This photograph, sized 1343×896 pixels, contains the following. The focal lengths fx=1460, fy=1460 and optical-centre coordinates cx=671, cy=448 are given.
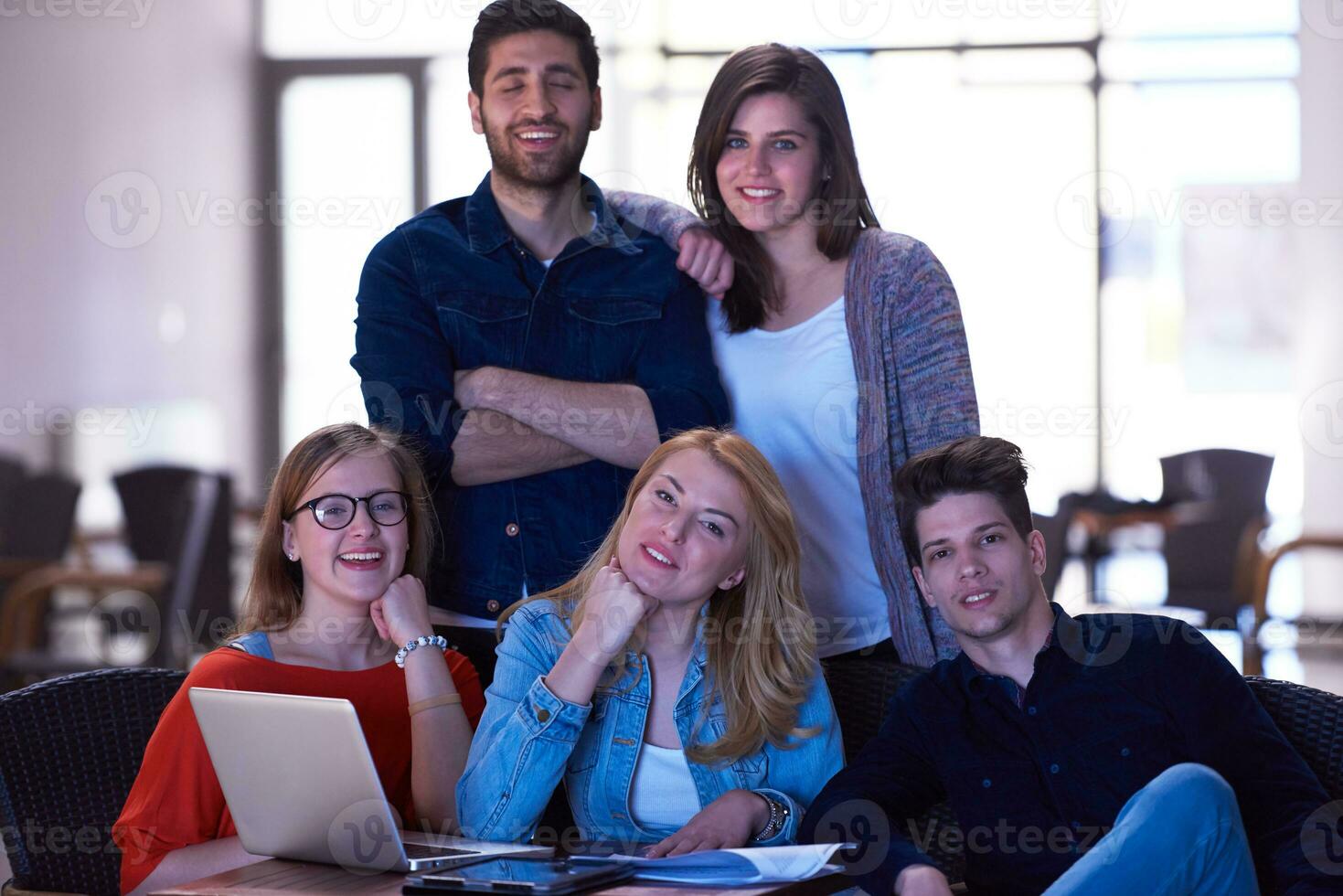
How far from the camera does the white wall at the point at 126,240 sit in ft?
21.3

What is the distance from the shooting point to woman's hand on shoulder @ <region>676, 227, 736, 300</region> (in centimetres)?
234

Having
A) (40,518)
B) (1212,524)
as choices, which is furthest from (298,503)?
(1212,524)

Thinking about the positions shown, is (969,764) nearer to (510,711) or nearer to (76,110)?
(510,711)

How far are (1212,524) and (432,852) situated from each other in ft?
16.9

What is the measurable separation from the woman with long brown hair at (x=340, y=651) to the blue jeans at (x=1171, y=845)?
0.86 m

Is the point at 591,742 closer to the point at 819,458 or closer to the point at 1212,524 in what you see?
the point at 819,458

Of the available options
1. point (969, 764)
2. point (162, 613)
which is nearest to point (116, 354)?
point (162, 613)

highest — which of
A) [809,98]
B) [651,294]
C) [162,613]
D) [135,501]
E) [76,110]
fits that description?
[76,110]

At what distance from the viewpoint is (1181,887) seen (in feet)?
5.46

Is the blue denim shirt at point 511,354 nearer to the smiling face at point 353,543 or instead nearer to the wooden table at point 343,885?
the smiling face at point 353,543

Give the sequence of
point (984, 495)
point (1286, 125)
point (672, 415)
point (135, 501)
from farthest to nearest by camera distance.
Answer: point (1286, 125), point (135, 501), point (672, 415), point (984, 495)

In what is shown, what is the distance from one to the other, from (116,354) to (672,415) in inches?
217

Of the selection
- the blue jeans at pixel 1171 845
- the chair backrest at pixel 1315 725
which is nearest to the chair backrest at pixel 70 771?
the blue jeans at pixel 1171 845

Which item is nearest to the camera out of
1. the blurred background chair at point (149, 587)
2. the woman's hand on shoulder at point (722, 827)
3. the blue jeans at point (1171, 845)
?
the blue jeans at point (1171, 845)
